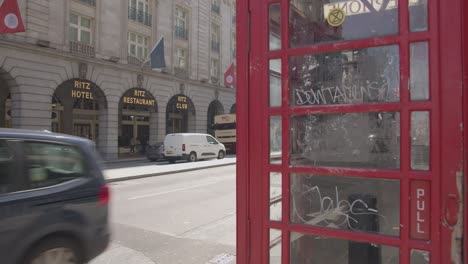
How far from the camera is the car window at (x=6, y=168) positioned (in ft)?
12.1

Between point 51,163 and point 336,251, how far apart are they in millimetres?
3214

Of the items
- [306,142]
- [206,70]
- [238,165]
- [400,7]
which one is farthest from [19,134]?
[206,70]

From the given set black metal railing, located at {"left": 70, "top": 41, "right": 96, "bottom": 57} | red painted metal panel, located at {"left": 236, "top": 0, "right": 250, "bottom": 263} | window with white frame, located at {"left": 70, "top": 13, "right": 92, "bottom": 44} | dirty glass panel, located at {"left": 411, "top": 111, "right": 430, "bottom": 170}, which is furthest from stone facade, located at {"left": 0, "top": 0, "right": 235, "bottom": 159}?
dirty glass panel, located at {"left": 411, "top": 111, "right": 430, "bottom": 170}

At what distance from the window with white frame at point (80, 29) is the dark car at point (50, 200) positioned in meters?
21.8

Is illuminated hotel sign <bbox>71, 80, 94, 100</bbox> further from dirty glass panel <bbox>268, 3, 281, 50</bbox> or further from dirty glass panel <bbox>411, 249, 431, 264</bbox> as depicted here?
dirty glass panel <bbox>411, 249, 431, 264</bbox>

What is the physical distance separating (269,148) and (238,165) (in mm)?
253

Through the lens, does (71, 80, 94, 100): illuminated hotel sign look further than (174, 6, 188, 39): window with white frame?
No

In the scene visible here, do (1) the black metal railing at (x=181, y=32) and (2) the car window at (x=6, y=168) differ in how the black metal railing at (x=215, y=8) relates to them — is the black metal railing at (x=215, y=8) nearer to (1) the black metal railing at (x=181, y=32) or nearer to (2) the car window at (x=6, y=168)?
(1) the black metal railing at (x=181, y=32)

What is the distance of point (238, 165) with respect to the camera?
97.6 inches

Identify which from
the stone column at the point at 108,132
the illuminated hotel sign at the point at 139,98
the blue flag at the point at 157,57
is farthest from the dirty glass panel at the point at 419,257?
the illuminated hotel sign at the point at 139,98

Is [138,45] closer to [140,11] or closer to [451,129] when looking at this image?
[140,11]

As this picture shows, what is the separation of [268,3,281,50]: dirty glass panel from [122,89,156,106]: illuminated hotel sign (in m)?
26.4

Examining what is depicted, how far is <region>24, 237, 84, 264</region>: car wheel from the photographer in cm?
375

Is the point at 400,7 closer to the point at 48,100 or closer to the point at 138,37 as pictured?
the point at 48,100
